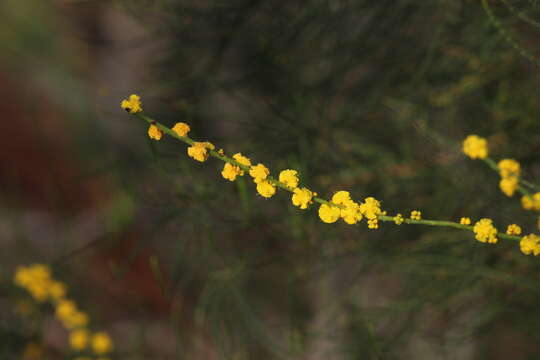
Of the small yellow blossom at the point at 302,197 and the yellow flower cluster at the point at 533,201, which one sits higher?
the small yellow blossom at the point at 302,197

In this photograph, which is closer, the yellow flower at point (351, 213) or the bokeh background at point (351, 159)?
the yellow flower at point (351, 213)

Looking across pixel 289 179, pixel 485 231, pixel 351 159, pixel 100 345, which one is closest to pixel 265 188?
pixel 289 179

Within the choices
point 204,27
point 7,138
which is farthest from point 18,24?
point 204,27

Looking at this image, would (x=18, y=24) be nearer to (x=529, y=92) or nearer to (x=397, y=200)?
(x=397, y=200)

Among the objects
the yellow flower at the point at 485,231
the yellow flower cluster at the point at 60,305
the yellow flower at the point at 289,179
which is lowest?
the yellow flower at the point at 485,231

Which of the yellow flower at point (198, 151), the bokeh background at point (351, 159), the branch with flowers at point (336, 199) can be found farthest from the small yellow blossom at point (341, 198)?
the bokeh background at point (351, 159)

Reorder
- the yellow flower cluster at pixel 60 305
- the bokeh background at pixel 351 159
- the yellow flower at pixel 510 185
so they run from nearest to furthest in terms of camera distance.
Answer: the yellow flower at pixel 510 185
the bokeh background at pixel 351 159
the yellow flower cluster at pixel 60 305

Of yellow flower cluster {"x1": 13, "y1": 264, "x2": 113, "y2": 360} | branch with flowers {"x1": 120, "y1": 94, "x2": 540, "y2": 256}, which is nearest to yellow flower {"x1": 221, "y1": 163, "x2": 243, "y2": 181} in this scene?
branch with flowers {"x1": 120, "y1": 94, "x2": 540, "y2": 256}

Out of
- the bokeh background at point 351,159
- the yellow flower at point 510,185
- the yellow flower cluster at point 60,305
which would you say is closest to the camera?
the yellow flower at point 510,185

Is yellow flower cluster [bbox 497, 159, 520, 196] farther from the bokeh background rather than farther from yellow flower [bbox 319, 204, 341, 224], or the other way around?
the bokeh background

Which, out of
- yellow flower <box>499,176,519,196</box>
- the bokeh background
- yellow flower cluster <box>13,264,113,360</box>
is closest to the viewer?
yellow flower <box>499,176,519,196</box>

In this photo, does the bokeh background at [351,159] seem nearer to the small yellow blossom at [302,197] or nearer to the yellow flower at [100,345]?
the yellow flower at [100,345]
